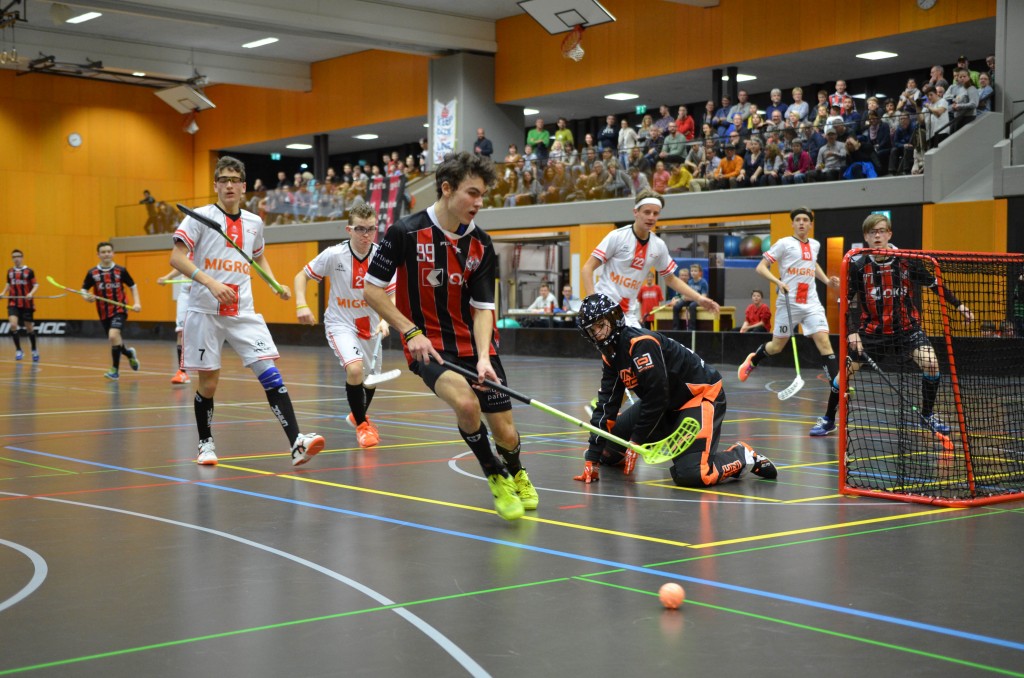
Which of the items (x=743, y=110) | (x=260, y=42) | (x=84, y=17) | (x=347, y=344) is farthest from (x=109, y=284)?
(x=260, y=42)

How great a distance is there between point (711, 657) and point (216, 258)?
5.66 meters

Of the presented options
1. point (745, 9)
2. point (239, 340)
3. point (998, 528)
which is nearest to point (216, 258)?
point (239, 340)

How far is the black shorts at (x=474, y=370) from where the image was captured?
610 cm

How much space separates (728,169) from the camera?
23.4 meters

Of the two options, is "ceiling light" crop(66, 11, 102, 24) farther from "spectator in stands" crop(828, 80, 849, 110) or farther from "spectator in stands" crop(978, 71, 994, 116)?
"spectator in stands" crop(978, 71, 994, 116)

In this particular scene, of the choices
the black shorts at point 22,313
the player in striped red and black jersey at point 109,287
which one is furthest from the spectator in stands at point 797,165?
the black shorts at point 22,313

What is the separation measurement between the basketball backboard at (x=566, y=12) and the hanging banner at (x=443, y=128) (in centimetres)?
538

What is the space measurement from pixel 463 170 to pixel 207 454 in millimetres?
3562

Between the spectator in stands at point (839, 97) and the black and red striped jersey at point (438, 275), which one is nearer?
the black and red striped jersey at point (438, 275)

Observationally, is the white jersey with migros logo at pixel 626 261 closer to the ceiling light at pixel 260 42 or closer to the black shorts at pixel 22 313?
the black shorts at pixel 22 313

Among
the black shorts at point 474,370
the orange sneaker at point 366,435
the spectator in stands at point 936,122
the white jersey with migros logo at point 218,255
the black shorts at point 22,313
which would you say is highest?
the spectator in stands at point 936,122

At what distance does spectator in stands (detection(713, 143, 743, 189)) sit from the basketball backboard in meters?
4.82

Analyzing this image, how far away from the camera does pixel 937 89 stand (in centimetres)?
2091

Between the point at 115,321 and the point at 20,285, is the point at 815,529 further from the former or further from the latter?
the point at 20,285
